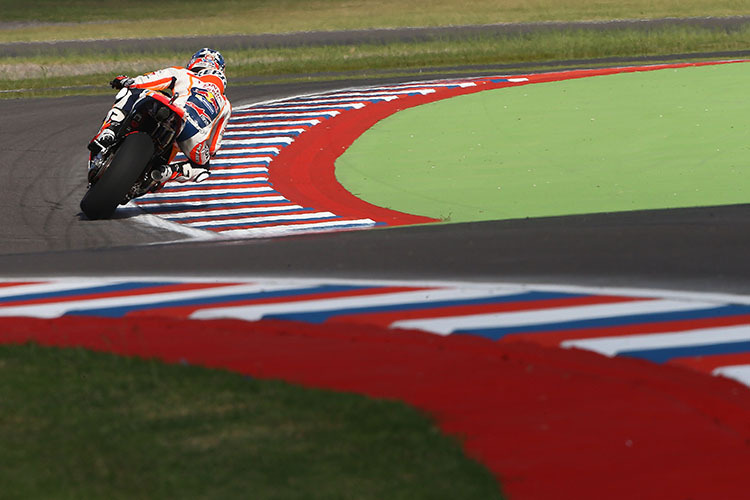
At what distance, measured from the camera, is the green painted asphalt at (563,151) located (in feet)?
46.8

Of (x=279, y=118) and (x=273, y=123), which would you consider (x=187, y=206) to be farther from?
(x=279, y=118)

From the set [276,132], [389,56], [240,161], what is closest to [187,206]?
[240,161]

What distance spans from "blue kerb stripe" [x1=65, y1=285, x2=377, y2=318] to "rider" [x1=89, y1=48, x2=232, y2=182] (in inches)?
222

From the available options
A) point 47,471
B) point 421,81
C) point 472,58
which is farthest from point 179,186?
point 472,58

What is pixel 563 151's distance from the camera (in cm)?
1700

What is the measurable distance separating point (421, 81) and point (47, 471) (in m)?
20.3

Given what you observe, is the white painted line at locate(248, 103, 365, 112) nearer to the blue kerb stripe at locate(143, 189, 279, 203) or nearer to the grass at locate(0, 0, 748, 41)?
the blue kerb stripe at locate(143, 189, 279, 203)

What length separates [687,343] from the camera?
6895 millimetres

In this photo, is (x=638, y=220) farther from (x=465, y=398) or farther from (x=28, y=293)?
(x=28, y=293)

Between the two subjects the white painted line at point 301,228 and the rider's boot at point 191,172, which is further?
the rider's boot at point 191,172

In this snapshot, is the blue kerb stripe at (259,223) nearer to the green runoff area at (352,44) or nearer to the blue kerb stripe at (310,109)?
the blue kerb stripe at (310,109)

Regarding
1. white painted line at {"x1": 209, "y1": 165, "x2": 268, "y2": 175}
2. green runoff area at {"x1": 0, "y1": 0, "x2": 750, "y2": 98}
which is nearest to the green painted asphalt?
white painted line at {"x1": 209, "y1": 165, "x2": 268, "y2": 175}

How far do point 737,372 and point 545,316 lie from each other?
4.90 feet

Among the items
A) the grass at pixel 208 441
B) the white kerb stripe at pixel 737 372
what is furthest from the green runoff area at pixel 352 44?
the white kerb stripe at pixel 737 372
